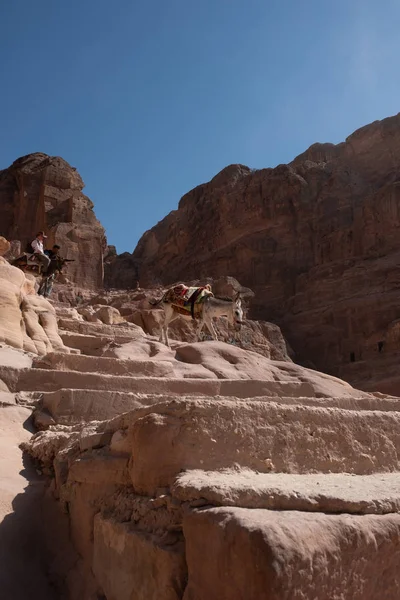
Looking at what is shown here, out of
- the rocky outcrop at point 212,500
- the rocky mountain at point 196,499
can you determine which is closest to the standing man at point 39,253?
the rocky mountain at point 196,499

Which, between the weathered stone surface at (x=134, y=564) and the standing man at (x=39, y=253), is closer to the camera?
the weathered stone surface at (x=134, y=564)

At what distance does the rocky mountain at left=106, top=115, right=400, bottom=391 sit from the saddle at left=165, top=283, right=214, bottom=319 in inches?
604

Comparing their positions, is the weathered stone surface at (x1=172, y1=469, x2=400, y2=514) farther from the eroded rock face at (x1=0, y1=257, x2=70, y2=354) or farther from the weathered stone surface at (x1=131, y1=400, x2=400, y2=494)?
the eroded rock face at (x1=0, y1=257, x2=70, y2=354)

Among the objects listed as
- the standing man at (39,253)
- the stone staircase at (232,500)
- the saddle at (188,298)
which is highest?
the standing man at (39,253)

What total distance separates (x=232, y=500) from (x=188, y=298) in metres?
11.0

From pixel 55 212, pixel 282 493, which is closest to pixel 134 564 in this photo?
A: pixel 282 493

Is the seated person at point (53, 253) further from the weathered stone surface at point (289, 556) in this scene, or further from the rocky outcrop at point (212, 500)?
the weathered stone surface at point (289, 556)

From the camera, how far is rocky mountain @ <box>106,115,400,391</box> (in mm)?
30969

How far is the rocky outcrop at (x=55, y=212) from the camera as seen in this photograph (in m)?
28.8

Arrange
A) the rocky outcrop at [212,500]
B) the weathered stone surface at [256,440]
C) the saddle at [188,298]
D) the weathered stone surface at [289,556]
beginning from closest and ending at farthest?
the weathered stone surface at [289,556] < the rocky outcrop at [212,500] < the weathered stone surface at [256,440] < the saddle at [188,298]

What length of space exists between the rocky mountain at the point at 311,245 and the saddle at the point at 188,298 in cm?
1535

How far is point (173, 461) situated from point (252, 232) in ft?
132

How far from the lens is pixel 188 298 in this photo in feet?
43.7

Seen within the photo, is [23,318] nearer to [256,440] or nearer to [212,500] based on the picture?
[256,440]
